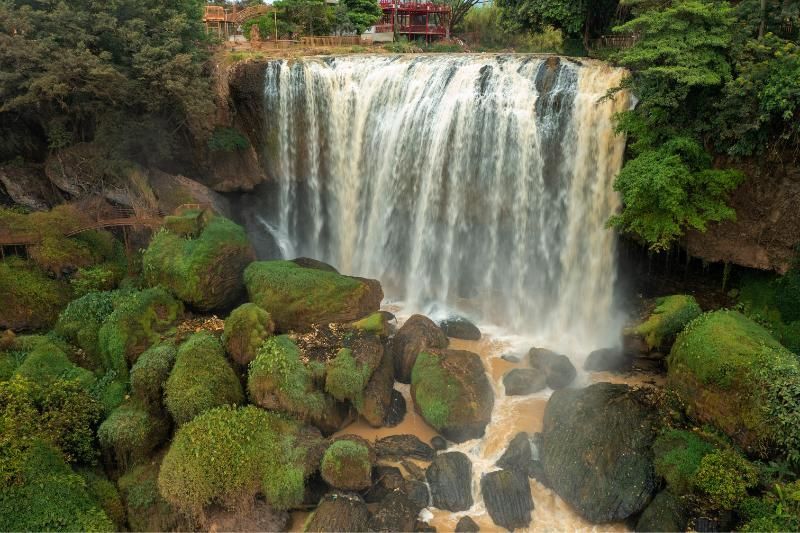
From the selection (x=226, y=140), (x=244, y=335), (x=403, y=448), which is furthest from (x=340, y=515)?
(x=226, y=140)

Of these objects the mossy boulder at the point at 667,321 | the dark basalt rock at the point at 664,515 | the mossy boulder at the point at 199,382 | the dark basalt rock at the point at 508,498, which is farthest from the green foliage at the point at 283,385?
the mossy boulder at the point at 667,321

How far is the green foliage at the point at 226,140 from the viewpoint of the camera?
21.8 meters

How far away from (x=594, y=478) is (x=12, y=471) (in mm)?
10933

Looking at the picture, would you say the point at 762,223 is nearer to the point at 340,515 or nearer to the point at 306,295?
the point at 306,295

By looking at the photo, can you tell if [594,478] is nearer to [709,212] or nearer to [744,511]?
[744,511]

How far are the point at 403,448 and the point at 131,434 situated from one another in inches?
223

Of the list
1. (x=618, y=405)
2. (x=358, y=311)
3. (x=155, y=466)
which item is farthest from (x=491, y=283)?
(x=155, y=466)

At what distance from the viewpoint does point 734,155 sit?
1401 centimetres

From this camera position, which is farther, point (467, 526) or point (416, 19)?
point (416, 19)

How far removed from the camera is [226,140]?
865 inches

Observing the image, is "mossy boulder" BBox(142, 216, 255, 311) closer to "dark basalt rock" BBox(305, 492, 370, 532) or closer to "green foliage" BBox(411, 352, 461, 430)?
"green foliage" BBox(411, 352, 461, 430)

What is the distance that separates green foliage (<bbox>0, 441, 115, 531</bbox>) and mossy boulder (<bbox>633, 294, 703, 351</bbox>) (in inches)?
492

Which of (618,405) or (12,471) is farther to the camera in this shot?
(618,405)

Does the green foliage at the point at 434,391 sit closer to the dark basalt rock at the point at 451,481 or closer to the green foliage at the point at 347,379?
the dark basalt rock at the point at 451,481
